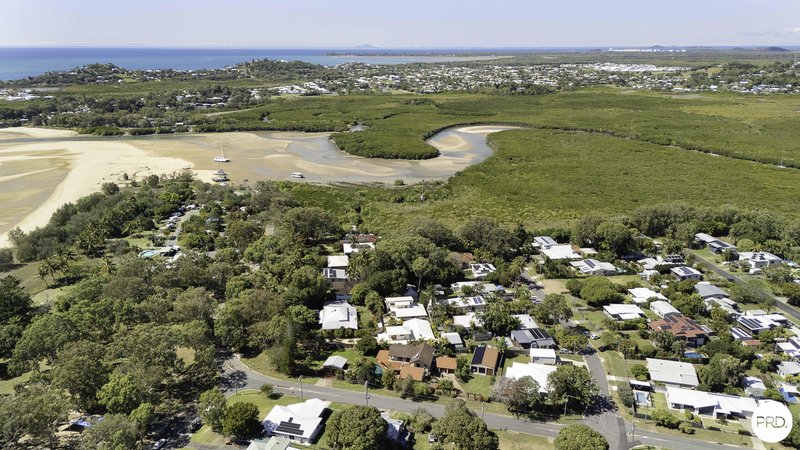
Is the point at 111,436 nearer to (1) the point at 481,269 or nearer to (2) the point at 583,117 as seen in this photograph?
(1) the point at 481,269

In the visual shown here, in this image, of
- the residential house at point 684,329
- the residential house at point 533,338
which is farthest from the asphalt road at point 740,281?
the residential house at point 533,338

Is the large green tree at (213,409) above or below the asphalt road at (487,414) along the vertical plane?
above

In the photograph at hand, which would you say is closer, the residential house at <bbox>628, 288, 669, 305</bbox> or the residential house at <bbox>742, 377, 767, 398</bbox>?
the residential house at <bbox>742, 377, 767, 398</bbox>

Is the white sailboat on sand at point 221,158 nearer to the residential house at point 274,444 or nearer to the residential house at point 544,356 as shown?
the residential house at point 544,356

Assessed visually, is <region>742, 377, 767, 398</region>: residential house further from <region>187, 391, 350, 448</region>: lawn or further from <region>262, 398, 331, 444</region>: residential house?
<region>262, 398, 331, 444</region>: residential house

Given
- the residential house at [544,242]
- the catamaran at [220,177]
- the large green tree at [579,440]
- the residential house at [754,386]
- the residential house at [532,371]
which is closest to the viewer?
the large green tree at [579,440]

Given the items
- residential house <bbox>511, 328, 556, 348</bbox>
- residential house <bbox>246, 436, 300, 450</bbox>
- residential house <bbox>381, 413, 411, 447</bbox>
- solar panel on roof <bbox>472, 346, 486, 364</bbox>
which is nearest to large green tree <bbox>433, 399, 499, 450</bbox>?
residential house <bbox>381, 413, 411, 447</bbox>

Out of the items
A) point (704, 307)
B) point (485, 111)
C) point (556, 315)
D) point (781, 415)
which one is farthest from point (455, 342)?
point (485, 111)
